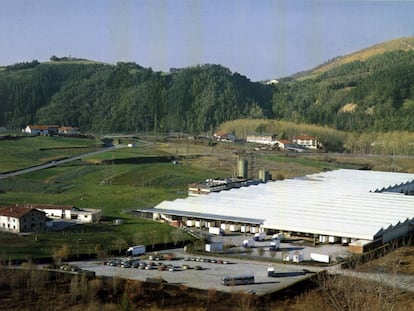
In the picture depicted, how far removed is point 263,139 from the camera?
1972cm

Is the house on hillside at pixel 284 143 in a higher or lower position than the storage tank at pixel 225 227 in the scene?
higher

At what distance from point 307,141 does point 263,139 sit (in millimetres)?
1300

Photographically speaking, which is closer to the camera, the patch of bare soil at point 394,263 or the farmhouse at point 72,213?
the patch of bare soil at point 394,263

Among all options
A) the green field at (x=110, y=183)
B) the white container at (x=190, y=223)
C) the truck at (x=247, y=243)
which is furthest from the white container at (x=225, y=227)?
the truck at (x=247, y=243)

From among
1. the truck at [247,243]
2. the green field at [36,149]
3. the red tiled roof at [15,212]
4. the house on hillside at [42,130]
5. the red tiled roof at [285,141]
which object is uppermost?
the house on hillside at [42,130]

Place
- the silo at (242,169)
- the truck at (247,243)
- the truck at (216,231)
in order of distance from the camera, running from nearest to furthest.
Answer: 1. the truck at (247,243)
2. the truck at (216,231)
3. the silo at (242,169)

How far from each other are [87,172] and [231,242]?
5776 millimetres

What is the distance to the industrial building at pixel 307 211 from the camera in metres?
7.30

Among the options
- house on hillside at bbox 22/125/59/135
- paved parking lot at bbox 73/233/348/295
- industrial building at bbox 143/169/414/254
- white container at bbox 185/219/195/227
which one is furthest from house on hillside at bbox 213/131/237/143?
paved parking lot at bbox 73/233/348/295

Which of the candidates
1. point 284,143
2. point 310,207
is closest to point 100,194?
point 310,207

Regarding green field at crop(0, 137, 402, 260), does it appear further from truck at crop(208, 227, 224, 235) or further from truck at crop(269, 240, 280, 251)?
truck at crop(269, 240, 280, 251)

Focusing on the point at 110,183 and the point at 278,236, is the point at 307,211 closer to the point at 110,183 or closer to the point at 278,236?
the point at 278,236

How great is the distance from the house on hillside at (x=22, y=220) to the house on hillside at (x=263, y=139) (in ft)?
39.9

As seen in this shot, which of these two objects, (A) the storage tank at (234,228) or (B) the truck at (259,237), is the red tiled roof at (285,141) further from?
(B) the truck at (259,237)
